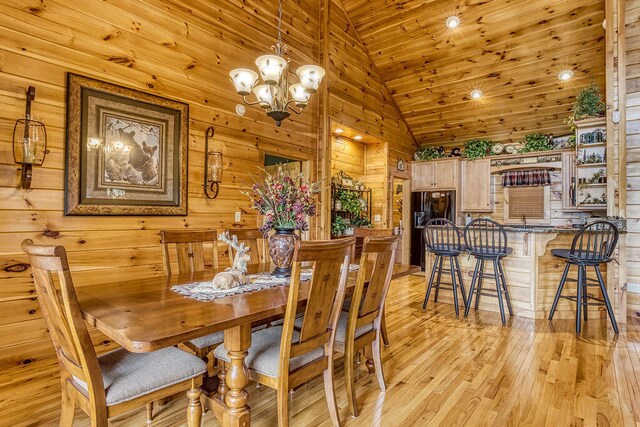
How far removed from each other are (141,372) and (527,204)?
6839 mm

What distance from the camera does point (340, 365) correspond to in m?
2.76

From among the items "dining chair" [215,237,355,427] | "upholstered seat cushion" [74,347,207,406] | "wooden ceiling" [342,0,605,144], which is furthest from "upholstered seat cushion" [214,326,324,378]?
"wooden ceiling" [342,0,605,144]

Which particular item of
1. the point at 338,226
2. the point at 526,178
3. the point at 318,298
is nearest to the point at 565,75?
the point at 526,178

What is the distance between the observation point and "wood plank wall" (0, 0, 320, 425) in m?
2.48

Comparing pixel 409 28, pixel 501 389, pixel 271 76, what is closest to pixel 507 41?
pixel 409 28

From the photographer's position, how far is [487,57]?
5.56 metres

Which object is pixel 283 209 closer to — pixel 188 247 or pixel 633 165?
pixel 188 247

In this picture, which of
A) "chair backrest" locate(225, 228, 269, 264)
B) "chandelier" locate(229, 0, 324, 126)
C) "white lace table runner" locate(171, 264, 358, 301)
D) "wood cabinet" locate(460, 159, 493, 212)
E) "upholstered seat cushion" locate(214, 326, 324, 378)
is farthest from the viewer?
"wood cabinet" locate(460, 159, 493, 212)

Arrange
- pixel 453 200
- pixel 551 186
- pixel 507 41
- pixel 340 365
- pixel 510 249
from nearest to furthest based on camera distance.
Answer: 1. pixel 340 365
2. pixel 510 249
3. pixel 507 41
4. pixel 551 186
5. pixel 453 200

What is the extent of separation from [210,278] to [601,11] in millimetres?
5711

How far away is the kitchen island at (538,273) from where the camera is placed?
4.00m

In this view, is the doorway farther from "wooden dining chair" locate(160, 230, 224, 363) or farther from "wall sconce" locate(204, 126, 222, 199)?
"wooden dining chair" locate(160, 230, 224, 363)

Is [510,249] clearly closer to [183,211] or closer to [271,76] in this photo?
[271,76]

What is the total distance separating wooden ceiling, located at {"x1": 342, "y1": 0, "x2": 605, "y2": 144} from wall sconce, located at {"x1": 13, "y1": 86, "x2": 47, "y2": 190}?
467cm
